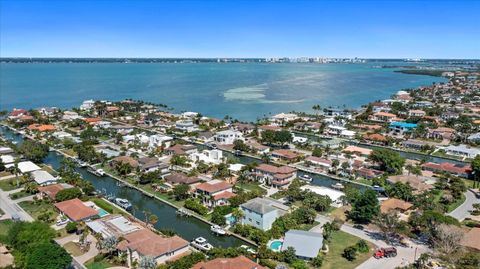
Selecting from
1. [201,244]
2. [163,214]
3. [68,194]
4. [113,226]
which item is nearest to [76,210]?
[68,194]

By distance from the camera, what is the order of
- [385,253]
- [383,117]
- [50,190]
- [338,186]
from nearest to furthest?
[385,253]
[50,190]
[338,186]
[383,117]

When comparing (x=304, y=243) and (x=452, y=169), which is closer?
(x=304, y=243)

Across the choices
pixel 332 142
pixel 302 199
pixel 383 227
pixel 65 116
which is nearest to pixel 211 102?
pixel 65 116

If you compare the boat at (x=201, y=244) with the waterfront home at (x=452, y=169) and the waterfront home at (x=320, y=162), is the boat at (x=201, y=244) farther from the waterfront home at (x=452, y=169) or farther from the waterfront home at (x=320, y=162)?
the waterfront home at (x=452, y=169)

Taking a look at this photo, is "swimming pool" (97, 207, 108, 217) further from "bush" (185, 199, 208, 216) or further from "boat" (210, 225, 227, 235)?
"boat" (210, 225, 227, 235)

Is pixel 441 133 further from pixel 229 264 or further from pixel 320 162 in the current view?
pixel 229 264

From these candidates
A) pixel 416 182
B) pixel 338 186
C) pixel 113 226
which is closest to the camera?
pixel 113 226

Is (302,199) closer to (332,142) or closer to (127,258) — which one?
(127,258)
